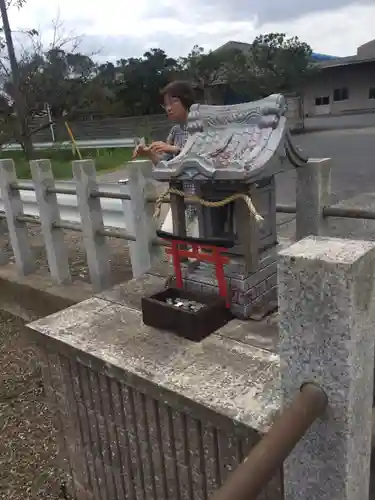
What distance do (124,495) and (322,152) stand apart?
1261cm

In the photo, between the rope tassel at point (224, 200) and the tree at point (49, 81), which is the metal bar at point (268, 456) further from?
the tree at point (49, 81)

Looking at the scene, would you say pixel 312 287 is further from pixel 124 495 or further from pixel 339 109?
pixel 339 109

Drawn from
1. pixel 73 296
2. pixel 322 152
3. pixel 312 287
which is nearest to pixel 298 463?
pixel 312 287

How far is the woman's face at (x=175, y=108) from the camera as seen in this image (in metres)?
2.75

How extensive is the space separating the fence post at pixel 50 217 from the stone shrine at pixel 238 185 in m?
2.16

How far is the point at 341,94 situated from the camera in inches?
922

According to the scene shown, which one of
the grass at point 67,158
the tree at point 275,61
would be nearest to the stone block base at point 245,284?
the grass at point 67,158

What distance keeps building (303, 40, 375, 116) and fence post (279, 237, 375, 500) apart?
22.6 metres

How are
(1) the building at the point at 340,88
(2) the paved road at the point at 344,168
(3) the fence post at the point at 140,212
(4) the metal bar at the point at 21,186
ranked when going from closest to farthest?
(3) the fence post at the point at 140,212, (4) the metal bar at the point at 21,186, (2) the paved road at the point at 344,168, (1) the building at the point at 340,88

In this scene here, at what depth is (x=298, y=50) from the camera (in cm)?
2005

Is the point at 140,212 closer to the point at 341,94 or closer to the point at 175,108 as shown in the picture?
the point at 175,108

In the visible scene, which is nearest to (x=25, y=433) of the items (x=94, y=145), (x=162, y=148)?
(x=162, y=148)

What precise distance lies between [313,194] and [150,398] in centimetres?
132

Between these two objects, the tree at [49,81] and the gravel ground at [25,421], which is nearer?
Result: the gravel ground at [25,421]
